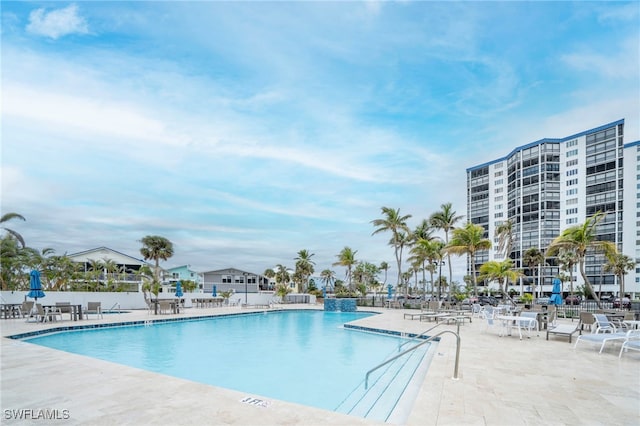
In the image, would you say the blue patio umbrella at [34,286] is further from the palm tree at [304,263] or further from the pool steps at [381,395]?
the palm tree at [304,263]

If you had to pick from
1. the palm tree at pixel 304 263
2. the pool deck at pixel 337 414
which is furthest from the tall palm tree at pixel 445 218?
the pool deck at pixel 337 414

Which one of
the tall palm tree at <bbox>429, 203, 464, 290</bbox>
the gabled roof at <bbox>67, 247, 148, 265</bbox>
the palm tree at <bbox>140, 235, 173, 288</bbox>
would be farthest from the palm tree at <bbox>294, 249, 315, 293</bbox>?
the gabled roof at <bbox>67, 247, 148, 265</bbox>

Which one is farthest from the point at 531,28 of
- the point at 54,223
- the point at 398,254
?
the point at 54,223

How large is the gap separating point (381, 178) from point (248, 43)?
12.5 metres

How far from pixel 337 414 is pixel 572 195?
224 feet

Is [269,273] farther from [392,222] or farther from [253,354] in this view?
[253,354]

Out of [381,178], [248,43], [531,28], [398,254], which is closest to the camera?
[531,28]

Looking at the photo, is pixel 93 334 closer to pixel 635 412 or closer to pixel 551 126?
pixel 635 412

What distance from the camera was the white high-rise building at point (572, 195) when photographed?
54.0m

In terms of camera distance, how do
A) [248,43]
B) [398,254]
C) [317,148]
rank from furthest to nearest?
[398,254] < [317,148] < [248,43]

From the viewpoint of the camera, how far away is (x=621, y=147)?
2110 inches

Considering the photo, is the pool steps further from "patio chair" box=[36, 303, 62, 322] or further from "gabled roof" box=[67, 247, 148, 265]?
"gabled roof" box=[67, 247, 148, 265]

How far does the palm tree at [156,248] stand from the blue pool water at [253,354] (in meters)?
13.4

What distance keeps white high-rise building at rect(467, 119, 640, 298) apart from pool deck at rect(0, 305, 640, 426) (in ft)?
174
